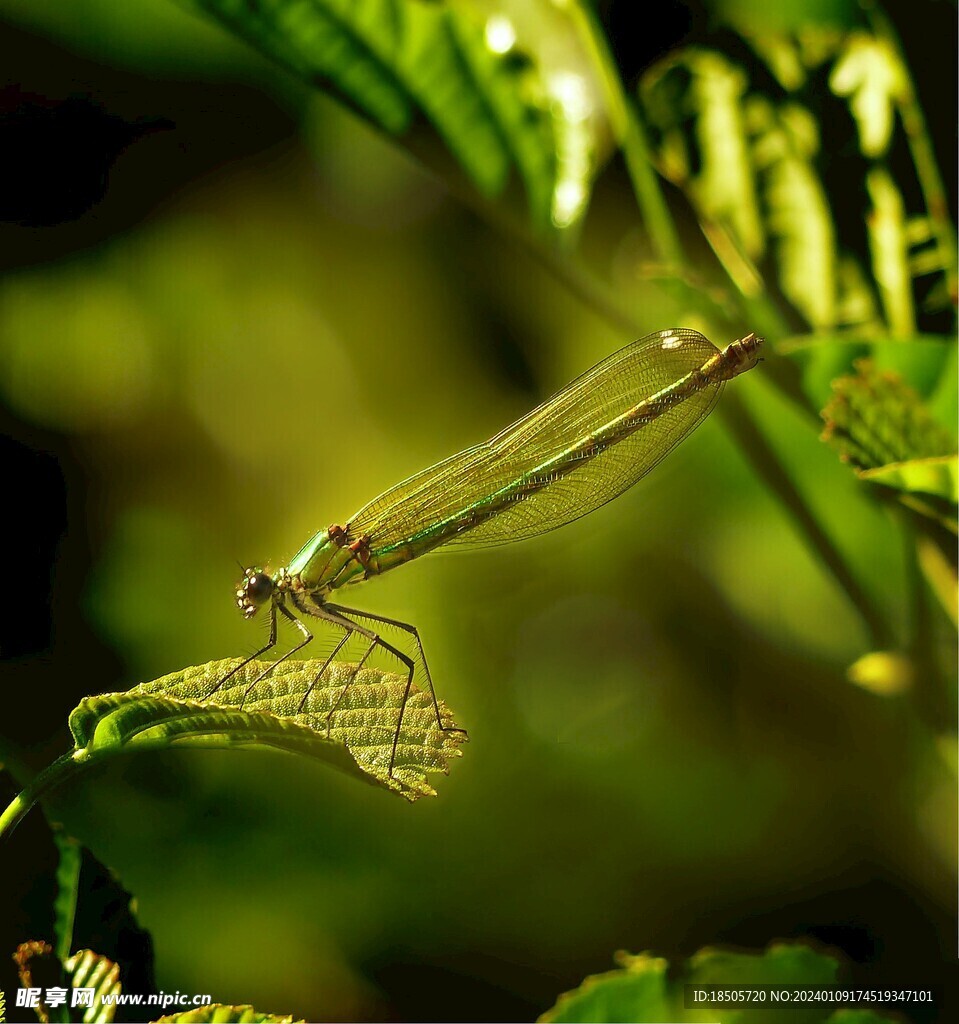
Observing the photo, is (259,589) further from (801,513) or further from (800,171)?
(800,171)

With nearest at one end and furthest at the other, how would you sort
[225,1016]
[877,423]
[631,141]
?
[225,1016] < [877,423] < [631,141]

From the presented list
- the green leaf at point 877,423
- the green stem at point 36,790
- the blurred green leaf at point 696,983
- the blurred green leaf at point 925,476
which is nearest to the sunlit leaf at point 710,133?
the green leaf at point 877,423

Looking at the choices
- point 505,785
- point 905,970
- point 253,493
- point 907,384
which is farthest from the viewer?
point 253,493

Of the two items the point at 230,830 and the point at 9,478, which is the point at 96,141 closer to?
the point at 9,478

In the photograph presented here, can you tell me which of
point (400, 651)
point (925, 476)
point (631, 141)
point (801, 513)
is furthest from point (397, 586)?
point (925, 476)

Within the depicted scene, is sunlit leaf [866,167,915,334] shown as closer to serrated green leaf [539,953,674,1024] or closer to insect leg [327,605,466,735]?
insect leg [327,605,466,735]

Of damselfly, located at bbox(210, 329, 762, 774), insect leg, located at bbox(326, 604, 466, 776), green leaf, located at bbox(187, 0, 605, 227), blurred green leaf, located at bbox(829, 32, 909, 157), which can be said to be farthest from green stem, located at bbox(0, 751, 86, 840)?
blurred green leaf, located at bbox(829, 32, 909, 157)

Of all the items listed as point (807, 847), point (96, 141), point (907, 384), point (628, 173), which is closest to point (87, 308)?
point (96, 141)
